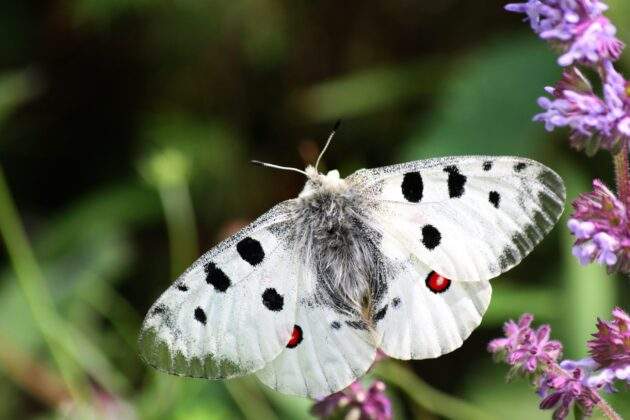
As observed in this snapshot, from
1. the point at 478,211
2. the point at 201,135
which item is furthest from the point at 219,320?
the point at 201,135

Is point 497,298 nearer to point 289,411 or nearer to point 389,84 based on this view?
point 289,411

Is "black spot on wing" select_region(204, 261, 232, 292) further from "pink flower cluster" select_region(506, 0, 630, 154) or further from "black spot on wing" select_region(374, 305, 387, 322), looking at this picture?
"pink flower cluster" select_region(506, 0, 630, 154)

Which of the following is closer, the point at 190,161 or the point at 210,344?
the point at 210,344

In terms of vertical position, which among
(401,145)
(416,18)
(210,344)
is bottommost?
(401,145)

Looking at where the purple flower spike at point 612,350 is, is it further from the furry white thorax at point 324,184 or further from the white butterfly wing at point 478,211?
the furry white thorax at point 324,184

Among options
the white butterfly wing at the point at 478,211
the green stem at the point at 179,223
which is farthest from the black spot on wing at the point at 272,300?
the green stem at the point at 179,223

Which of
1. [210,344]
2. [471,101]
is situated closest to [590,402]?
[210,344]

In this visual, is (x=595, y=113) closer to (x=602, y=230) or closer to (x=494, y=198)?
(x=602, y=230)
